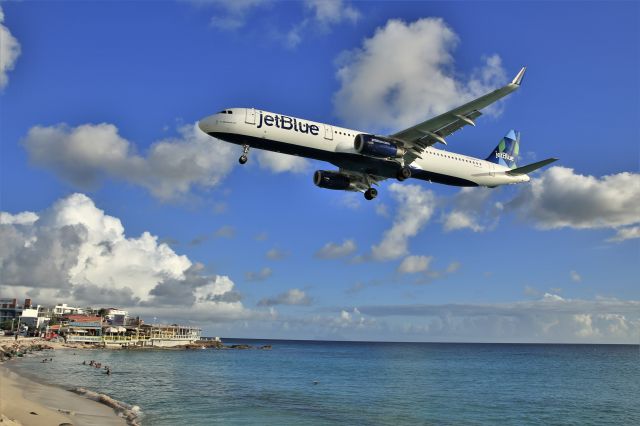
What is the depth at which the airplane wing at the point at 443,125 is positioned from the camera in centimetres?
3691

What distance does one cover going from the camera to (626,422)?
5497cm

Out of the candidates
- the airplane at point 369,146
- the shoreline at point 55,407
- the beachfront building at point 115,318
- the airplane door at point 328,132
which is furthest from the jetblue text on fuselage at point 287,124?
the beachfront building at point 115,318

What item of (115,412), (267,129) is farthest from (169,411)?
(267,129)

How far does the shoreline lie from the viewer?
3675 centimetres

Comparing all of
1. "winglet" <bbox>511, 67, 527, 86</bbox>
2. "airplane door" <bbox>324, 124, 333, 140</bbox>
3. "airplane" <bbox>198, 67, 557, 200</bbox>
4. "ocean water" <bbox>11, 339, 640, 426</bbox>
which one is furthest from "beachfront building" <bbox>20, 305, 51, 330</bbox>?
"winglet" <bbox>511, 67, 527, 86</bbox>

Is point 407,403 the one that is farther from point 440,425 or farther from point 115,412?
point 115,412

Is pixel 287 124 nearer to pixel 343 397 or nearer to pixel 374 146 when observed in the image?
pixel 374 146

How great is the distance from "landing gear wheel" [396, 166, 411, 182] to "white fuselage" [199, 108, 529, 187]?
0.63 meters

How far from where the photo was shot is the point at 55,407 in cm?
4472

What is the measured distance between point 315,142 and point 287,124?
2.61 metres

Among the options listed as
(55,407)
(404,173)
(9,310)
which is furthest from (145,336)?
(404,173)

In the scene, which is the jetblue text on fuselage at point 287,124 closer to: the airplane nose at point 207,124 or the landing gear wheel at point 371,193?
the airplane nose at point 207,124

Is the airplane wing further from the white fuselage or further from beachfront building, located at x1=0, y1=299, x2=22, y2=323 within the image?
beachfront building, located at x1=0, y1=299, x2=22, y2=323

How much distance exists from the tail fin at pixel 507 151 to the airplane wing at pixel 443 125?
17823 millimetres
